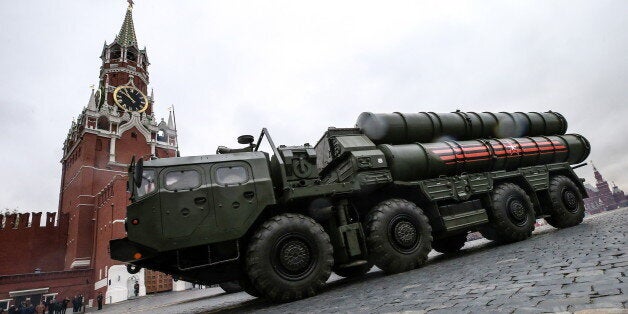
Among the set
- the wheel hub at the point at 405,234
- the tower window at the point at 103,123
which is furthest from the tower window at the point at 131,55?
the wheel hub at the point at 405,234

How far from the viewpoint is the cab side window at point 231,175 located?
6660 mm

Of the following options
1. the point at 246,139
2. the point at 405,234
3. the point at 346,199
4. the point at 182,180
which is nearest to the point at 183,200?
the point at 182,180

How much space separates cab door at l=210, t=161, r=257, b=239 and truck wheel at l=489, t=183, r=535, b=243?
6.57m

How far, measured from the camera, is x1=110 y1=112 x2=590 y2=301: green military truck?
20.1 feet

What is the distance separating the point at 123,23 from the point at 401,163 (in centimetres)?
A: 6953

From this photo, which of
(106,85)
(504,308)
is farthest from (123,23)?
(504,308)

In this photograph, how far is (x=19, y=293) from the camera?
99.9 ft

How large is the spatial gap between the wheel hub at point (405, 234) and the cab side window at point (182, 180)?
14.4ft

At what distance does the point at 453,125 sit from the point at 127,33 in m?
65.1

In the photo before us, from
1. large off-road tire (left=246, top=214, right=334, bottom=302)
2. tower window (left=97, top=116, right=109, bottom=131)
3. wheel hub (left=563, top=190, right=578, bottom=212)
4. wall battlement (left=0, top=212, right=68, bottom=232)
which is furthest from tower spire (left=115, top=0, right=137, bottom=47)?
wheel hub (left=563, top=190, right=578, bottom=212)

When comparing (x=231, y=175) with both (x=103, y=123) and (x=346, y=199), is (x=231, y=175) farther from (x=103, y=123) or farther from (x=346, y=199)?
(x=103, y=123)

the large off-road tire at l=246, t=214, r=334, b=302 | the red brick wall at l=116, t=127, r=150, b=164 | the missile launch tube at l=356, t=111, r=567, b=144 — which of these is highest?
the red brick wall at l=116, t=127, r=150, b=164

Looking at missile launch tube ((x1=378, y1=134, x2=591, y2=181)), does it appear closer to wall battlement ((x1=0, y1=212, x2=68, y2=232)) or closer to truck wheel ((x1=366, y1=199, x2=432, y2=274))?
truck wheel ((x1=366, y1=199, x2=432, y2=274))

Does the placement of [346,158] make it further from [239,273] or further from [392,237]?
[239,273]
